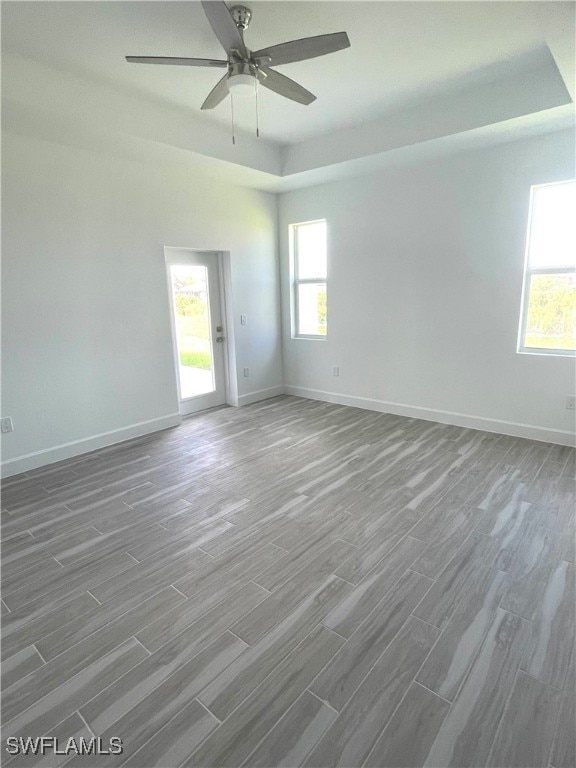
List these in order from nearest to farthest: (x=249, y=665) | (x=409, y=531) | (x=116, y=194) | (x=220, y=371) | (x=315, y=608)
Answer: (x=249, y=665)
(x=315, y=608)
(x=409, y=531)
(x=116, y=194)
(x=220, y=371)

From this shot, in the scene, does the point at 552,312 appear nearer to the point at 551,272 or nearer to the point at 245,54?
the point at 551,272

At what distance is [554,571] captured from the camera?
215 cm

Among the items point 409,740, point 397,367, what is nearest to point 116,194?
point 397,367

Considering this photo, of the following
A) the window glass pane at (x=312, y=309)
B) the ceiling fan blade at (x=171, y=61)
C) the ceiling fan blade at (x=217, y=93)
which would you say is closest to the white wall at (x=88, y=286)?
the window glass pane at (x=312, y=309)

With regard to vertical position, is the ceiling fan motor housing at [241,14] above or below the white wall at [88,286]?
above

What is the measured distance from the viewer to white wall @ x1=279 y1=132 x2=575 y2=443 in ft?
12.5

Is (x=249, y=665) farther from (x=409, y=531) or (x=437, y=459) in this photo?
(x=437, y=459)

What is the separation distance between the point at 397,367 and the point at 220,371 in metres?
2.38

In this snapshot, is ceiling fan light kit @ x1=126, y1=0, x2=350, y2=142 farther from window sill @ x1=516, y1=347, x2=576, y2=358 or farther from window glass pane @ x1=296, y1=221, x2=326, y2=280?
window sill @ x1=516, y1=347, x2=576, y2=358

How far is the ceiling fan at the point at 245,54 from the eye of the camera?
6.57 feet

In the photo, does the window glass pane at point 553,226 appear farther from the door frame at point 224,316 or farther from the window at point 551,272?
the door frame at point 224,316

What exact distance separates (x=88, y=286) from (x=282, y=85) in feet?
8.20

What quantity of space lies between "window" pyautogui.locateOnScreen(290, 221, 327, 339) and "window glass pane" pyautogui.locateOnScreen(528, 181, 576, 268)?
7.95 ft

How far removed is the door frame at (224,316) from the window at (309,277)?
1055mm
